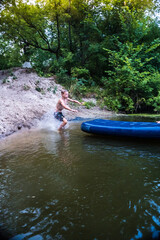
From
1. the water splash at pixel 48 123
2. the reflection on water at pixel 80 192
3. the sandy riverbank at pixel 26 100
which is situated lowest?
the reflection on water at pixel 80 192

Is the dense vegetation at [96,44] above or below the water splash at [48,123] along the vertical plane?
above

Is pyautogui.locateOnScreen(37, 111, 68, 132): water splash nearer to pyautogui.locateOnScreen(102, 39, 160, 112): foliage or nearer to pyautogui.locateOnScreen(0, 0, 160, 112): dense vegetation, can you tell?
pyautogui.locateOnScreen(0, 0, 160, 112): dense vegetation

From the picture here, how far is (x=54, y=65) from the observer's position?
11.7 meters

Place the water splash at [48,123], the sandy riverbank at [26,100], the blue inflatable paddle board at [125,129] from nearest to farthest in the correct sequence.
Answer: the blue inflatable paddle board at [125,129] → the sandy riverbank at [26,100] → the water splash at [48,123]

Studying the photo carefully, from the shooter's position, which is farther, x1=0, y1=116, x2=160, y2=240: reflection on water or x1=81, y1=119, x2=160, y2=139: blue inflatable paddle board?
x1=81, y1=119, x2=160, y2=139: blue inflatable paddle board

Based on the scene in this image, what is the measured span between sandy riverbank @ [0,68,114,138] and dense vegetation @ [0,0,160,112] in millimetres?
1185

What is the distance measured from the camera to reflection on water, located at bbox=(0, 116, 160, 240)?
164 cm

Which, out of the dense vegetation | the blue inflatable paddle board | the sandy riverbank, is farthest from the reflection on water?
the dense vegetation

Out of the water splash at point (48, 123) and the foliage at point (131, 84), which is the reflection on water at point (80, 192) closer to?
the water splash at point (48, 123)

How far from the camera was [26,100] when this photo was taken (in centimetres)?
807

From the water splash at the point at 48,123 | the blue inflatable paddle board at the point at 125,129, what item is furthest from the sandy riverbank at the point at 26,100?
the blue inflatable paddle board at the point at 125,129

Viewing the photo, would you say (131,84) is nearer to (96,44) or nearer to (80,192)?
(96,44)

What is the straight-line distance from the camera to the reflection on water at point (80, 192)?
5.37 feet

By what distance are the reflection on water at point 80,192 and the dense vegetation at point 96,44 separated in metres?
6.69
